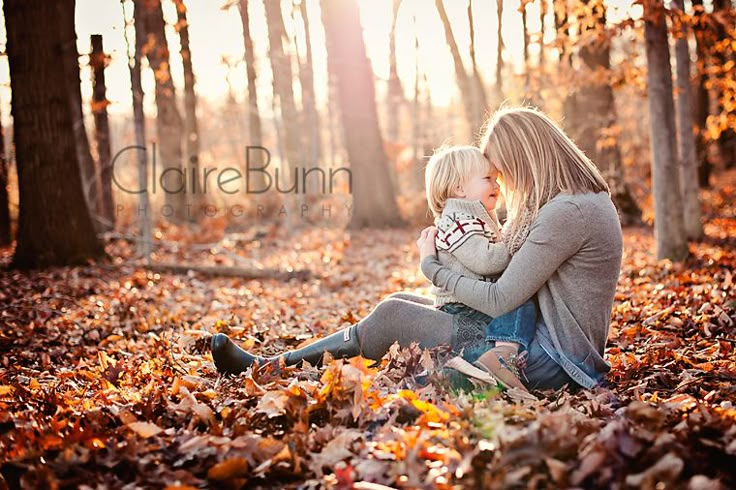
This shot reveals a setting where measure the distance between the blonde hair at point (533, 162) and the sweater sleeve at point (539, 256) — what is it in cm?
13

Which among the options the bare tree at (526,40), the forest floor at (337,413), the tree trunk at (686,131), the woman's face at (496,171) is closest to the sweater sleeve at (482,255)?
the woman's face at (496,171)

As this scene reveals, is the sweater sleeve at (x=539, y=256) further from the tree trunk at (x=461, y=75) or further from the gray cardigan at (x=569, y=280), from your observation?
the tree trunk at (x=461, y=75)

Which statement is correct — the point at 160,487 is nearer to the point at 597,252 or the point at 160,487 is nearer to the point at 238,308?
the point at 597,252

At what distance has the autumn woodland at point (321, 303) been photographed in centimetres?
226

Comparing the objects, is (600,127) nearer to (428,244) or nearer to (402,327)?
(428,244)

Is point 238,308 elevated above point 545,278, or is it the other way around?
point 545,278

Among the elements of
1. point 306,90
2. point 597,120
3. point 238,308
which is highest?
point 306,90

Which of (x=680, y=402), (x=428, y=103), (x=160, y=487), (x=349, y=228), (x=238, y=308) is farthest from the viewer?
(x=428, y=103)

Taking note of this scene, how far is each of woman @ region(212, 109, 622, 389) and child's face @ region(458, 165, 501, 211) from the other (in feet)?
0.34

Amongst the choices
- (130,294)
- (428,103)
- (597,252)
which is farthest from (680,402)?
(428,103)

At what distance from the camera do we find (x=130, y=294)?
6867mm

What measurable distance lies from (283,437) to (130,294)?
4856mm

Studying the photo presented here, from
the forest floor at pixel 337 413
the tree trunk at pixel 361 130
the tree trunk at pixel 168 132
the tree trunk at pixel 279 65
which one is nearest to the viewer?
the forest floor at pixel 337 413

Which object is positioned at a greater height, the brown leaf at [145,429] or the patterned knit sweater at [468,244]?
the patterned knit sweater at [468,244]
